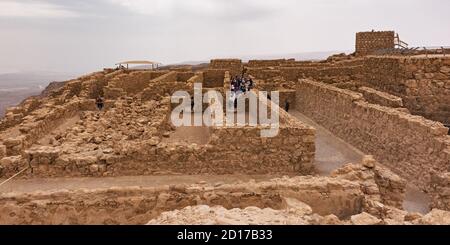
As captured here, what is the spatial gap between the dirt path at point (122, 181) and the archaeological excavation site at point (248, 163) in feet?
0.12

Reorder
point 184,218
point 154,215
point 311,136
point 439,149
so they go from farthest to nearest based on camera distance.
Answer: point 311,136, point 439,149, point 154,215, point 184,218

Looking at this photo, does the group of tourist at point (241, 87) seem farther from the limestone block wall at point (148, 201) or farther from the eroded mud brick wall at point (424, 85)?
the limestone block wall at point (148, 201)

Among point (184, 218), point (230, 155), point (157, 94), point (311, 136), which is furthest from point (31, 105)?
point (184, 218)

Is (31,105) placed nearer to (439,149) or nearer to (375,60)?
(375,60)

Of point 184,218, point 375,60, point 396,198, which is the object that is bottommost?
point 396,198

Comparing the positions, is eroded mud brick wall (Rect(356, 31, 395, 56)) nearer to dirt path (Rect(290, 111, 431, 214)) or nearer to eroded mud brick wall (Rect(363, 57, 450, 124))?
eroded mud brick wall (Rect(363, 57, 450, 124))

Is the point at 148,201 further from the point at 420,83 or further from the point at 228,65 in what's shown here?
the point at 228,65

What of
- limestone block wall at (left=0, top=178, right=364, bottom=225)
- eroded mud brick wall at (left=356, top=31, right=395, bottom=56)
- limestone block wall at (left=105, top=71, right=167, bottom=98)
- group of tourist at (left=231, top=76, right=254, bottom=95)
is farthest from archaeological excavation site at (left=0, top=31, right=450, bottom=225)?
eroded mud brick wall at (left=356, top=31, right=395, bottom=56)

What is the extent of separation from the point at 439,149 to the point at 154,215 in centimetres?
591

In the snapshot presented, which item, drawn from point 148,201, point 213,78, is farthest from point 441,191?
point 213,78

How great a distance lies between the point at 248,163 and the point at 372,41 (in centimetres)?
2450

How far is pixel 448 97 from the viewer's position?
49.2 feet

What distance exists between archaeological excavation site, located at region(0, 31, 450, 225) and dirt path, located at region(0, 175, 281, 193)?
0.12ft

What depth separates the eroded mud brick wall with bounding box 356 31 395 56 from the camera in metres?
28.9
